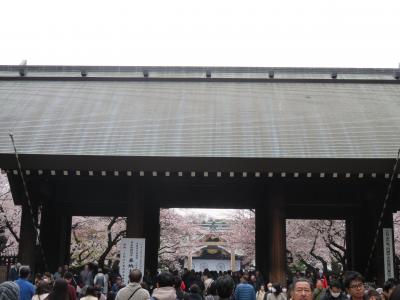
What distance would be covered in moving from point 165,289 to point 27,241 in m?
9.23

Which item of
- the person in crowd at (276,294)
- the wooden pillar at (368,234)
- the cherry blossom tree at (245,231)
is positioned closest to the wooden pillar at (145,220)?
the person in crowd at (276,294)

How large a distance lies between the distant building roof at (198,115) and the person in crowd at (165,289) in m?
7.48

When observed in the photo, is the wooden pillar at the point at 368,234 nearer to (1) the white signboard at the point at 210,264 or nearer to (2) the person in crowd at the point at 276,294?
(2) the person in crowd at the point at 276,294

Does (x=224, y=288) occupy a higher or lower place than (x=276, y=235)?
lower

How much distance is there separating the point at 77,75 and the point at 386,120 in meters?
11.6

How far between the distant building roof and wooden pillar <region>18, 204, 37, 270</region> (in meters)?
1.84

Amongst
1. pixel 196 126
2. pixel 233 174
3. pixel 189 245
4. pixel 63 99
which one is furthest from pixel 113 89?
pixel 189 245

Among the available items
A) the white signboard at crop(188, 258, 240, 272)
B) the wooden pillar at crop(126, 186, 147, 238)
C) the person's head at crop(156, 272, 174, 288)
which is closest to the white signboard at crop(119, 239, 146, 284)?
the wooden pillar at crop(126, 186, 147, 238)

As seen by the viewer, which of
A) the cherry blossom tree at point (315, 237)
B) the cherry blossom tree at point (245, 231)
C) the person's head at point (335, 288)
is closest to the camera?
the person's head at point (335, 288)

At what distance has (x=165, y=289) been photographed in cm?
541

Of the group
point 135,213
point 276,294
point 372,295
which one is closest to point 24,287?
point 276,294

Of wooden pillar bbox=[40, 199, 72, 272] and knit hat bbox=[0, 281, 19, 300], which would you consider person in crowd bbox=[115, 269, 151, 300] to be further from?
wooden pillar bbox=[40, 199, 72, 272]

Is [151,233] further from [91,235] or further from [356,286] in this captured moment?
[91,235]

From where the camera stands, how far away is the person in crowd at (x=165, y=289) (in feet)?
17.5
